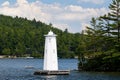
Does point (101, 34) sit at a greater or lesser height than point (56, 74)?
greater

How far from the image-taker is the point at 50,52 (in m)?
76.3

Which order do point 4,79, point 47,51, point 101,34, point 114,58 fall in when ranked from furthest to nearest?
point 101,34, point 114,58, point 47,51, point 4,79

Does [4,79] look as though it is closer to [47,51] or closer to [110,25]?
[47,51]

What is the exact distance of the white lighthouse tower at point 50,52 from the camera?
75938 millimetres

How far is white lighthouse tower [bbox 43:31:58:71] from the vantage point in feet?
249

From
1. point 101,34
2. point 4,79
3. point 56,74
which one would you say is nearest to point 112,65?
point 101,34

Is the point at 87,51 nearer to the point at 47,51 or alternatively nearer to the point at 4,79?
the point at 47,51

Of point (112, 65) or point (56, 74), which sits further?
point (112, 65)

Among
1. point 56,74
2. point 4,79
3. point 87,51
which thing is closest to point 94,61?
point 87,51

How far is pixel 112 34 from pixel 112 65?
673 cm

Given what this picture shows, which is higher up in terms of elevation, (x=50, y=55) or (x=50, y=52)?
(x=50, y=52)

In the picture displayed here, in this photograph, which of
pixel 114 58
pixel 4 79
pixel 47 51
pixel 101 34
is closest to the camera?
pixel 4 79

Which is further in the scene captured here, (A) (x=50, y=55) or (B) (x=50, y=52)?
(A) (x=50, y=55)

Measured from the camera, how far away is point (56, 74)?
77.8 m
